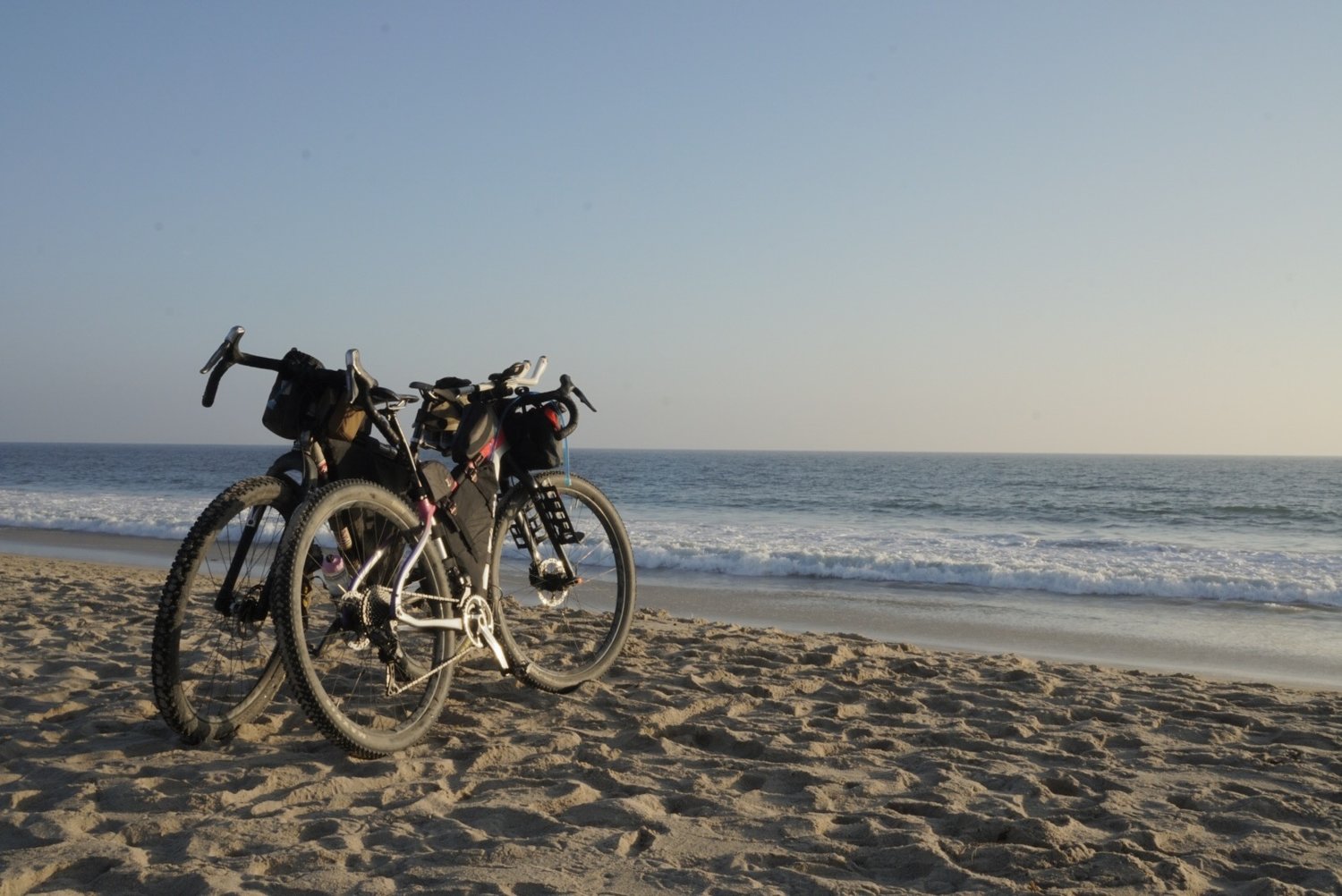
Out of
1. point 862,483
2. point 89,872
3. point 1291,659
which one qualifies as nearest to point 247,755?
point 89,872

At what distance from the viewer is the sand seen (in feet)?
8.48

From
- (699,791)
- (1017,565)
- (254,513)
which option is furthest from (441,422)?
(1017,565)

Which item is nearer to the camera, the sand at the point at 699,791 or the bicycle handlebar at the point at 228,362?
the sand at the point at 699,791

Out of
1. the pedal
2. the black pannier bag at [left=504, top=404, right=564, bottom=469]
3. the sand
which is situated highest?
the black pannier bag at [left=504, top=404, right=564, bottom=469]

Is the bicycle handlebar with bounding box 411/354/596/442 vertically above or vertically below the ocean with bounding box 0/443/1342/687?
above

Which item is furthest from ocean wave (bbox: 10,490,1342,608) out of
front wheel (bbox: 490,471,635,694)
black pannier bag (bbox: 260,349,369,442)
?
black pannier bag (bbox: 260,349,369,442)

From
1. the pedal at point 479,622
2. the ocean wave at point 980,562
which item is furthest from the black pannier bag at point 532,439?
the ocean wave at point 980,562

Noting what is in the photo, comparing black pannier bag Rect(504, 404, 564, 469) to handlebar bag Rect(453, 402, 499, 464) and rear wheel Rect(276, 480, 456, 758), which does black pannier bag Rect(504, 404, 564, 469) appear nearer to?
handlebar bag Rect(453, 402, 499, 464)

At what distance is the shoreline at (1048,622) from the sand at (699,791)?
2152 mm

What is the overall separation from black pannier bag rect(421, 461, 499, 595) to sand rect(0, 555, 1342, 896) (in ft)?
2.12

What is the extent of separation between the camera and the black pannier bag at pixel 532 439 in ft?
15.2

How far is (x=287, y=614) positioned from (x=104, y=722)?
139 cm

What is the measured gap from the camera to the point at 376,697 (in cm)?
430

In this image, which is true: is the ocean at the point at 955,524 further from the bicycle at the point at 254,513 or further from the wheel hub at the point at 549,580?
the bicycle at the point at 254,513
